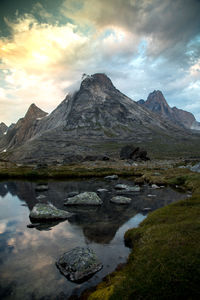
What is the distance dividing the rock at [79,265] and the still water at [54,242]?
0.37 metres

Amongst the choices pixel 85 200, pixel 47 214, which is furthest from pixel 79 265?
pixel 85 200

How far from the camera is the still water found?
12234 mm

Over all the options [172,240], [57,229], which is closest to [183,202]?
[172,240]

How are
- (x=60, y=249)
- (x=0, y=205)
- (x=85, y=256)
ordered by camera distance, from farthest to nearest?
(x=0, y=205) < (x=60, y=249) < (x=85, y=256)

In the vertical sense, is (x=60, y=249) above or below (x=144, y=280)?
below

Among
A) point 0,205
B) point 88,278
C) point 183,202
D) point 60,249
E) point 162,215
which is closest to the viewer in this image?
point 88,278

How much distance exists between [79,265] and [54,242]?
570cm

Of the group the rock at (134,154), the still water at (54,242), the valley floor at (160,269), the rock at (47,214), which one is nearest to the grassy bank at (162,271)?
the valley floor at (160,269)

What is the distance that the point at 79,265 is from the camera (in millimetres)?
13570

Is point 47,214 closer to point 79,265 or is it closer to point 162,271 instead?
point 79,265

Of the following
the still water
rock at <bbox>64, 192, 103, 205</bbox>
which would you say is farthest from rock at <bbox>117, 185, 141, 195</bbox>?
rock at <bbox>64, 192, 103, 205</bbox>

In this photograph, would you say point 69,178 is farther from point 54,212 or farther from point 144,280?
point 144,280

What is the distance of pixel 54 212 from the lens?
25.5m

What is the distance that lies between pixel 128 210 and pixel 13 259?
16.2 meters
